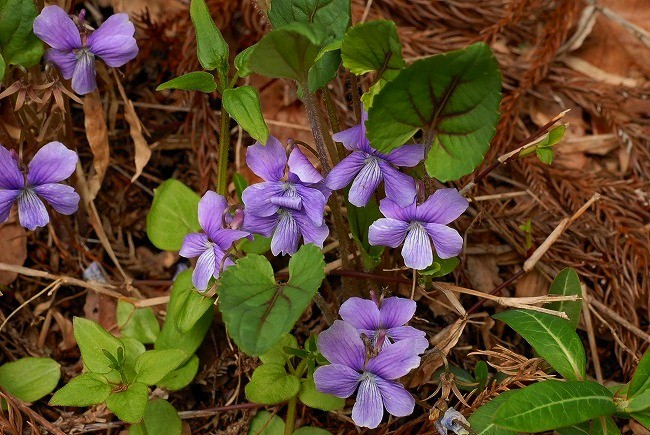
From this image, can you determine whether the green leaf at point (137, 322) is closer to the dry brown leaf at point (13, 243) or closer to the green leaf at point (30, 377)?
the green leaf at point (30, 377)

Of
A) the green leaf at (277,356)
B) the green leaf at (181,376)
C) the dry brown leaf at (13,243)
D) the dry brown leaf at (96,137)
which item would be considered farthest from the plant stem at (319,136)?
the dry brown leaf at (13,243)

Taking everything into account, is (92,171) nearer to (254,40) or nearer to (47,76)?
(47,76)

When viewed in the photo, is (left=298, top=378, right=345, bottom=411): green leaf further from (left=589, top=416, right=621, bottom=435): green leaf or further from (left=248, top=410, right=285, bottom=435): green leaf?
(left=589, top=416, right=621, bottom=435): green leaf

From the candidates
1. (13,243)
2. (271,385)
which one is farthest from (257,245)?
(13,243)

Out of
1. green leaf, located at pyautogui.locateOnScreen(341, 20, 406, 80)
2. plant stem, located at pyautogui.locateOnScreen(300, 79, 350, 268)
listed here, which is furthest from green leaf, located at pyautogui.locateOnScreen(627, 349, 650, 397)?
green leaf, located at pyautogui.locateOnScreen(341, 20, 406, 80)

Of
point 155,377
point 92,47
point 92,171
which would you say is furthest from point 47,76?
point 155,377

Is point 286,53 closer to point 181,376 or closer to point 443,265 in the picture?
point 443,265
